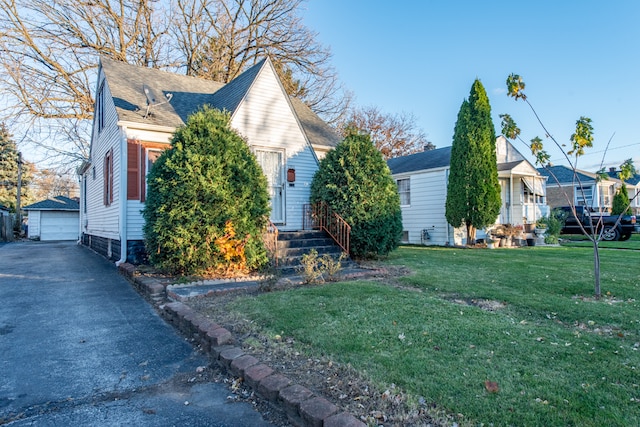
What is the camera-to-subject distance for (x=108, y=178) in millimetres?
10727

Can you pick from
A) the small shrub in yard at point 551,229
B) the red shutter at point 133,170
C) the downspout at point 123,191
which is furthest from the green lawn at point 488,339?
the small shrub in yard at point 551,229

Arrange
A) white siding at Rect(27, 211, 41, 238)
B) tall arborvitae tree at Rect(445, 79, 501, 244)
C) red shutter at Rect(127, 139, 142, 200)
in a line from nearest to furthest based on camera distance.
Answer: red shutter at Rect(127, 139, 142, 200), tall arborvitae tree at Rect(445, 79, 501, 244), white siding at Rect(27, 211, 41, 238)

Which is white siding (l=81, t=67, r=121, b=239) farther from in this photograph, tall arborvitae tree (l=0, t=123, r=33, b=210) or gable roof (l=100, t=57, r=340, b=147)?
tall arborvitae tree (l=0, t=123, r=33, b=210)

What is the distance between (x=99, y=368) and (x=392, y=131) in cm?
2984

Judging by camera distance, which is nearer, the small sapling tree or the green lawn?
the green lawn

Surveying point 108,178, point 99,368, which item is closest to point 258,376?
point 99,368

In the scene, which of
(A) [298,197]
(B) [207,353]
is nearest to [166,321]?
(B) [207,353]

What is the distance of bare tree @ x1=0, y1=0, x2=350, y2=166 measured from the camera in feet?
54.4

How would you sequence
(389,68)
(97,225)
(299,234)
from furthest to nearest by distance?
(389,68) → (97,225) → (299,234)

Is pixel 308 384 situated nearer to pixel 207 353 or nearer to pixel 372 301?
pixel 207 353

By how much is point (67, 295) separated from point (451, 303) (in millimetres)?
6274

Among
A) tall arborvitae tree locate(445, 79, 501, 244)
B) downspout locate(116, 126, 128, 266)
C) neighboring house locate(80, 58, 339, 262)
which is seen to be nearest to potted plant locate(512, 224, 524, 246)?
tall arborvitae tree locate(445, 79, 501, 244)

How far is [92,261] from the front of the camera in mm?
10734

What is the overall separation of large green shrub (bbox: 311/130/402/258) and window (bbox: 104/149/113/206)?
607cm
